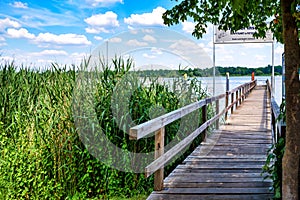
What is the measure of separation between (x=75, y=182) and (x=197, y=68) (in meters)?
3.66

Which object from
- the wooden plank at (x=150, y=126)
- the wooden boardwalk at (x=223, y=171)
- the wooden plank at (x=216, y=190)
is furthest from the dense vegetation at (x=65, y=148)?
the wooden plank at (x=216, y=190)

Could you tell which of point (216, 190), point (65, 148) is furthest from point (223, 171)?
point (65, 148)

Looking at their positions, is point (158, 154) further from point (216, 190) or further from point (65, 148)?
point (65, 148)

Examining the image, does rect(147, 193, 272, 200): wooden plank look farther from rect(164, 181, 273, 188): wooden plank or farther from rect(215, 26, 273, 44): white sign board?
rect(215, 26, 273, 44): white sign board

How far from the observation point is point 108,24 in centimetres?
597

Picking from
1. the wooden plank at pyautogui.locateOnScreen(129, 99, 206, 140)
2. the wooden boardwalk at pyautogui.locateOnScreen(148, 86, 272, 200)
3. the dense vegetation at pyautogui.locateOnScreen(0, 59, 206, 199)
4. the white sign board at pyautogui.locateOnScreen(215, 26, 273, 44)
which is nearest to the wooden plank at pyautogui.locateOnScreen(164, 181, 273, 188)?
the wooden boardwalk at pyautogui.locateOnScreen(148, 86, 272, 200)

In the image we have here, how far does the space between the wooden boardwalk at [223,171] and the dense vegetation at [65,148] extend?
0.69m

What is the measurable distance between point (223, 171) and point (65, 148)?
6.89 ft

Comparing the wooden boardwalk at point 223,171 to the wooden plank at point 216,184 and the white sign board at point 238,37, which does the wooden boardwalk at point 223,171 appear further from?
the white sign board at point 238,37

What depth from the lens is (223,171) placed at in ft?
15.0

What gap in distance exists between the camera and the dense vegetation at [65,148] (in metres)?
4.76

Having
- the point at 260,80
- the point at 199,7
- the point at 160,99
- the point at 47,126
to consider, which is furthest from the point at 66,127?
the point at 260,80

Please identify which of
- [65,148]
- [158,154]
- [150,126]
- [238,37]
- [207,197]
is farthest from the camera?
[238,37]

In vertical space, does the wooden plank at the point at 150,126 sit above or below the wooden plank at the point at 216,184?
above
